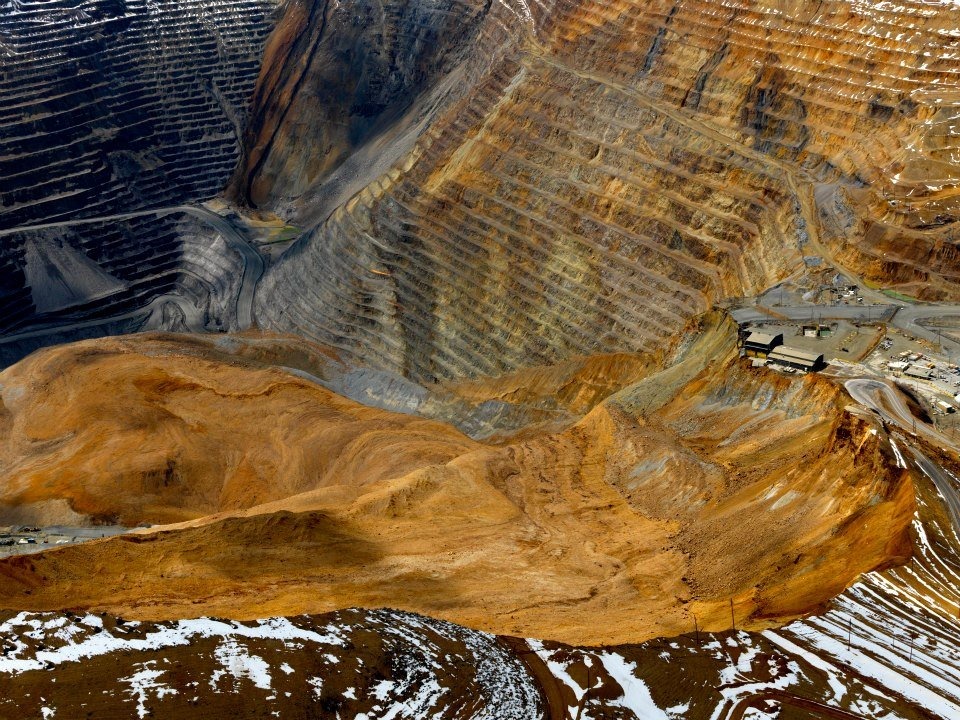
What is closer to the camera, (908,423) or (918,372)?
(908,423)

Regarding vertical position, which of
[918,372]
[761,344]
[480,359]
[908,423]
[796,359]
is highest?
[918,372]

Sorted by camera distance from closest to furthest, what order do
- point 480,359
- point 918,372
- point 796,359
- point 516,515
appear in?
point 516,515 → point 918,372 → point 796,359 → point 480,359

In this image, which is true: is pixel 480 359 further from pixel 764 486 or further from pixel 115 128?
pixel 115 128

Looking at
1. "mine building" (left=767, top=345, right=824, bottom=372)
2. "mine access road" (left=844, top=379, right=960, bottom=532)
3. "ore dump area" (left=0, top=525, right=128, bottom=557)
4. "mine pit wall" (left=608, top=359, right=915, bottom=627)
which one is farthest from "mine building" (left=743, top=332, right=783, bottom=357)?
"ore dump area" (left=0, top=525, right=128, bottom=557)

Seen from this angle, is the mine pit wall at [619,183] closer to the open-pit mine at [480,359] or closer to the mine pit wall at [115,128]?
the open-pit mine at [480,359]

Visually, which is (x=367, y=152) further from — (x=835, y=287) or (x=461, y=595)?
(x=461, y=595)

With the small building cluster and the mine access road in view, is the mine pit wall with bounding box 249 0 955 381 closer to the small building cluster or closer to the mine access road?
the small building cluster

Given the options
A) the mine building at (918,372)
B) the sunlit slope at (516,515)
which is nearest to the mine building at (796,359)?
the sunlit slope at (516,515)

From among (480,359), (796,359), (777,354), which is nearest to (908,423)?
(796,359)
